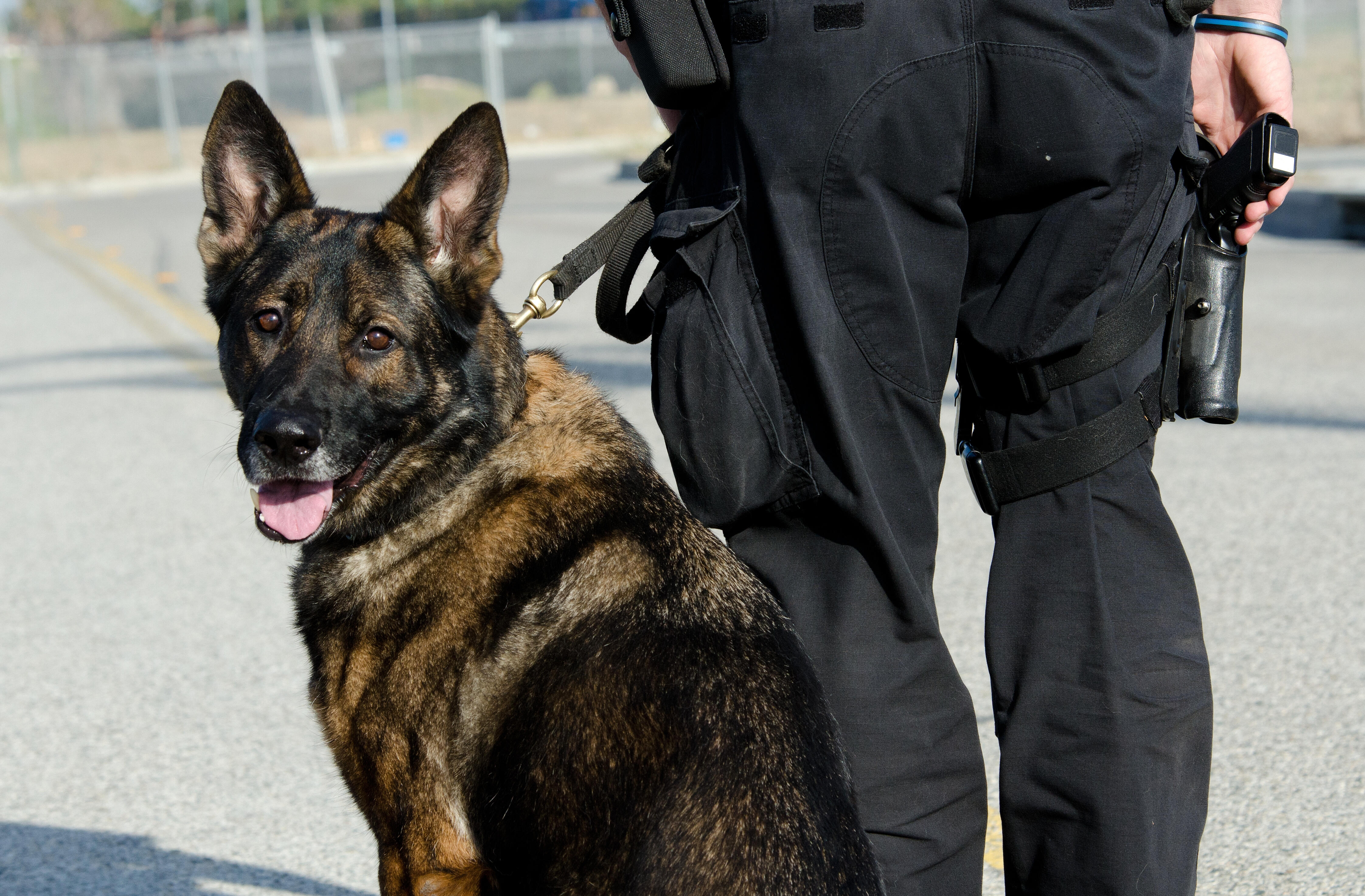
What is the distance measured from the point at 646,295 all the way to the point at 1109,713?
93 cm

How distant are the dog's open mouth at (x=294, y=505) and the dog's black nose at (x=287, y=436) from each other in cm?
7

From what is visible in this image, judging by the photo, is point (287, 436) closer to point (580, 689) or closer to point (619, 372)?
point (580, 689)

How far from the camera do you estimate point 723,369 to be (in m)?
1.95

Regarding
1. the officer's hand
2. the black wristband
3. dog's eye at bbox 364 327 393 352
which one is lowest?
dog's eye at bbox 364 327 393 352

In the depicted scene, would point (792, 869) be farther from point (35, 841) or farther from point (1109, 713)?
point (35, 841)

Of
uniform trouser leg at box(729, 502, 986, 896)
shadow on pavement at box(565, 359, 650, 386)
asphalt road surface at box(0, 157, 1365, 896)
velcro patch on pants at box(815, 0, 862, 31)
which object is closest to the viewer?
velcro patch on pants at box(815, 0, 862, 31)

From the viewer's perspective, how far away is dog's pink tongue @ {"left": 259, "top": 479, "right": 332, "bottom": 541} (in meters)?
2.32

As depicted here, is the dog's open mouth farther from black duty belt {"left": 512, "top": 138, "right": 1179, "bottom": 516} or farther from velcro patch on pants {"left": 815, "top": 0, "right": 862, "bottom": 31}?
velcro patch on pants {"left": 815, "top": 0, "right": 862, "bottom": 31}

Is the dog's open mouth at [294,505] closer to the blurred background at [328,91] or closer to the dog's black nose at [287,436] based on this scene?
the dog's black nose at [287,436]

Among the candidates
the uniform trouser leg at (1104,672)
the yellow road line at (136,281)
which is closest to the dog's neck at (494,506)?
the uniform trouser leg at (1104,672)

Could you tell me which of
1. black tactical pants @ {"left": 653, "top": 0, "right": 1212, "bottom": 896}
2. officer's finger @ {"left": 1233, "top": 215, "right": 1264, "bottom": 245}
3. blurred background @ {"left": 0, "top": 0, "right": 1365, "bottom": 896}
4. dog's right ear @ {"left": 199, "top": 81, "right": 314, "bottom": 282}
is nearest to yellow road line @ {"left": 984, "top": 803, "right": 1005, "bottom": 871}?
blurred background @ {"left": 0, "top": 0, "right": 1365, "bottom": 896}

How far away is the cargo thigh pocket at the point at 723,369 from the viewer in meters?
1.94

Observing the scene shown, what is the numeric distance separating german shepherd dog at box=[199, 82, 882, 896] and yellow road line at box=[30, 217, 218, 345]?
13.0 feet

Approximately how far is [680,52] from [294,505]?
1036mm
